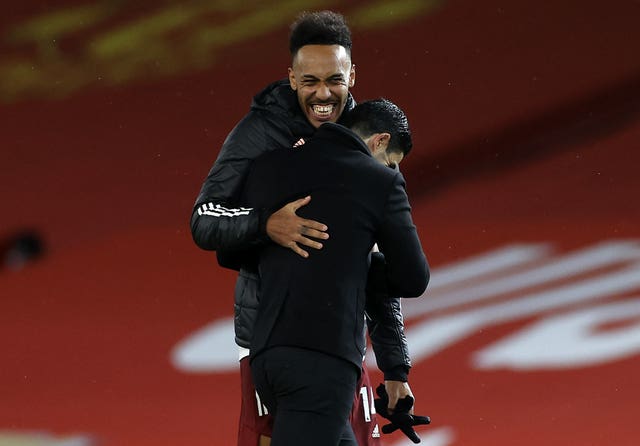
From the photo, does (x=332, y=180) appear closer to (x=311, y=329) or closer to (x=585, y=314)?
(x=311, y=329)

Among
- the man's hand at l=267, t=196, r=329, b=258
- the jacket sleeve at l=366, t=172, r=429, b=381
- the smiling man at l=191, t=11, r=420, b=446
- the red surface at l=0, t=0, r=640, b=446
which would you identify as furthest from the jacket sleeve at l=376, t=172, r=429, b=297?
the red surface at l=0, t=0, r=640, b=446

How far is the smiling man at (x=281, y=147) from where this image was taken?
2.29 m

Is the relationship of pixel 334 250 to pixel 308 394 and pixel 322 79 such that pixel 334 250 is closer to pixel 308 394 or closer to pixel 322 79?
pixel 308 394

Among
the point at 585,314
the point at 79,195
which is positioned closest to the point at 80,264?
the point at 79,195

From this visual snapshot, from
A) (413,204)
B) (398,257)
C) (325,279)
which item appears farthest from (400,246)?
(413,204)

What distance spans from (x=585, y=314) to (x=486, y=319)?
0.31 m

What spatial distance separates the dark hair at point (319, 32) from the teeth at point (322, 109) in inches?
4.1

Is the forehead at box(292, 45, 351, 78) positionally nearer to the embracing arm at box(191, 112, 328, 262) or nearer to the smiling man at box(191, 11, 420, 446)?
the smiling man at box(191, 11, 420, 446)

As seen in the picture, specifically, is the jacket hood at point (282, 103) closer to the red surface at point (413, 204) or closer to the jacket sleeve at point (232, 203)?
the jacket sleeve at point (232, 203)

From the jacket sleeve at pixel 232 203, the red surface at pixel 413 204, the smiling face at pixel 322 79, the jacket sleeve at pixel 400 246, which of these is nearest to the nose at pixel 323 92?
the smiling face at pixel 322 79

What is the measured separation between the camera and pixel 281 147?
2365mm

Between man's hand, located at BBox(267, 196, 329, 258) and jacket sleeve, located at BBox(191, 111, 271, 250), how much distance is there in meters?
0.04

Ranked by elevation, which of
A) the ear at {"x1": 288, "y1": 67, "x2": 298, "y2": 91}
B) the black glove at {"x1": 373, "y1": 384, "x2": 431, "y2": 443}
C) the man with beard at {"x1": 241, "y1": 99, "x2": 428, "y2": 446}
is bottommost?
the black glove at {"x1": 373, "y1": 384, "x2": 431, "y2": 443}

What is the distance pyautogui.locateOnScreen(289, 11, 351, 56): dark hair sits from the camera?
2371mm
